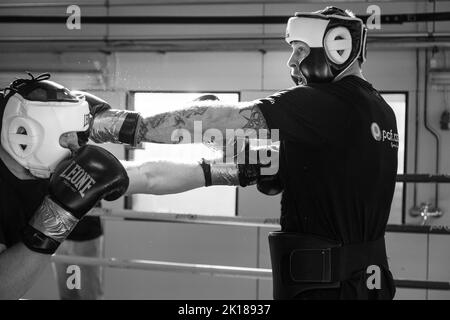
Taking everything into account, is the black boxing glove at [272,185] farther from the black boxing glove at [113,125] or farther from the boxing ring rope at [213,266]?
the boxing ring rope at [213,266]

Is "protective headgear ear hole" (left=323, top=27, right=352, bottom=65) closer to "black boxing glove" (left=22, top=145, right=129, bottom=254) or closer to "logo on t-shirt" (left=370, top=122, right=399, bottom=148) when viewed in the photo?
"logo on t-shirt" (left=370, top=122, right=399, bottom=148)

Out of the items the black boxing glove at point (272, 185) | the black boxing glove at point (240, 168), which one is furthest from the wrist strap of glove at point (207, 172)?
the black boxing glove at point (272, 185)

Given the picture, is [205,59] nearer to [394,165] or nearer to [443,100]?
[443,100]

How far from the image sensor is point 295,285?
5.46 feet

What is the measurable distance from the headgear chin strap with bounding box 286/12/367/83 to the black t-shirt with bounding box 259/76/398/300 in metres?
0.11

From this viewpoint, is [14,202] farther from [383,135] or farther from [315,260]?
[383,135]

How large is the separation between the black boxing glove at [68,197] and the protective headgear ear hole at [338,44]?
809mm

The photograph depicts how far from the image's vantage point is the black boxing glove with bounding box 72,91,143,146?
61.3 inches

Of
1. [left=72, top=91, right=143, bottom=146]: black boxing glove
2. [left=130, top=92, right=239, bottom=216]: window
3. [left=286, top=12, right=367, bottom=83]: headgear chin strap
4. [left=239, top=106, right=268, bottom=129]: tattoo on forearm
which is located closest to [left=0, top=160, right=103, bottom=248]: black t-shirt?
[left=72, top=91, right=143, bottom=146]: black boxing glove

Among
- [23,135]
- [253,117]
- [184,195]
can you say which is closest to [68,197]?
[23,135]

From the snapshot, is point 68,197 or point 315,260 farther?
point 315,260

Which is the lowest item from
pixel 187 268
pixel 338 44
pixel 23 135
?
pixel 187 268

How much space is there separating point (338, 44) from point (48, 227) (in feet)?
3.47

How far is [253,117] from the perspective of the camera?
60.6 inches
